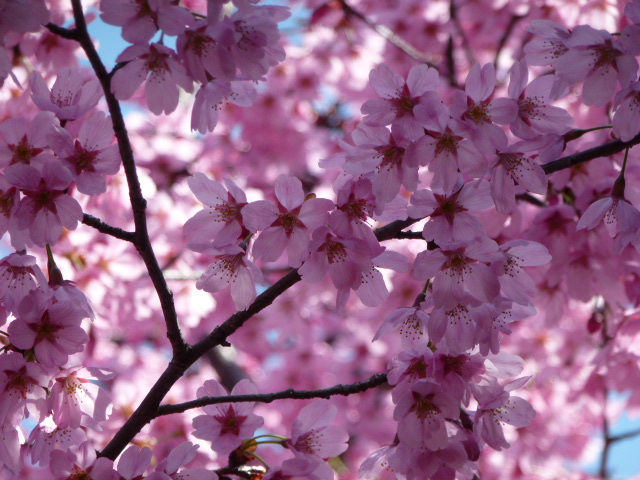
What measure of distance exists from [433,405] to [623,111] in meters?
0.70

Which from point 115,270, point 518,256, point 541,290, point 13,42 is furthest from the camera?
point 115,270

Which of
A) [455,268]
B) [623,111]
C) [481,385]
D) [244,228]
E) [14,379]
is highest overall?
[623,111]

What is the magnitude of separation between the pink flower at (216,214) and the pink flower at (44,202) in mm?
255

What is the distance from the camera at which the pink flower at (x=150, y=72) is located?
141cm

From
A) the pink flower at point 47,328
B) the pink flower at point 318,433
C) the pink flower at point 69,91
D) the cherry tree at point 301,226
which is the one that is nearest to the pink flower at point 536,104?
the cherry tree at point 301,226

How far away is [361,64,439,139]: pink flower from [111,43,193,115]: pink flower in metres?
0.37

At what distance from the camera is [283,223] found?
1.57 m

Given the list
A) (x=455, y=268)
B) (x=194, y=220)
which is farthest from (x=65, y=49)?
(x=455, y=268)

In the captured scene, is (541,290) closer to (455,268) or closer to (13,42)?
(455,268)

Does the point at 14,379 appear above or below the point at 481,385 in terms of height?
below

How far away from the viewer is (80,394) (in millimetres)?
1625

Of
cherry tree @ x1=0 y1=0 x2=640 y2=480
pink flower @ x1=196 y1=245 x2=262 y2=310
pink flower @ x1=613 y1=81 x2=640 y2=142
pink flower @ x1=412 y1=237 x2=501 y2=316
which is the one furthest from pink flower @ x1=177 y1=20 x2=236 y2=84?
pink flower @ x1=613 y1=81 x2=640 y2=142

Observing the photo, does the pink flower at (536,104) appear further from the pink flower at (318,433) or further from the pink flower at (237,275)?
the pink flower at (318,433)

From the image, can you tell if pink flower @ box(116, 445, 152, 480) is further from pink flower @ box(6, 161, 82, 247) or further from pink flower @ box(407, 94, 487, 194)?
pink flower @ box(407, 94, 487, 194)
